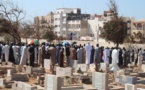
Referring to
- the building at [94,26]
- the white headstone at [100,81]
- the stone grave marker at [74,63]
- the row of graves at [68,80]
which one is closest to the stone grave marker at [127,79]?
the row of graves at [68,80]

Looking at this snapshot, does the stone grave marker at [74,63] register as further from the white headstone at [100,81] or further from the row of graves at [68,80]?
the white headstone at [100,81]

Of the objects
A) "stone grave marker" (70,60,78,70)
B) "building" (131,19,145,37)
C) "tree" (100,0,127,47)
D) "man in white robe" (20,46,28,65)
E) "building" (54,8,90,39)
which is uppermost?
"building" (54,8,90,39)

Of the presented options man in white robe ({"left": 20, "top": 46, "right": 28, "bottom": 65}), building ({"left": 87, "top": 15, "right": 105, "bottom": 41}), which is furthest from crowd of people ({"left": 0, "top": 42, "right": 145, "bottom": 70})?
building ({"left": 87, "top": 15, "right": 105, "bottom": 41})

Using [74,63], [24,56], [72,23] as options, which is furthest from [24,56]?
[72,23]

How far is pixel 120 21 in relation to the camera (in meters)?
37.1

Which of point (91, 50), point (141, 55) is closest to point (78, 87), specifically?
point (91, 50)

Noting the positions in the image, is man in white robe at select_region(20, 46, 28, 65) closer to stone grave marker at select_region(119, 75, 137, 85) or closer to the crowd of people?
the crowd of people

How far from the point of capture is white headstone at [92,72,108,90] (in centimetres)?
1081

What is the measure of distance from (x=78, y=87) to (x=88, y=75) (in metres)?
2.98

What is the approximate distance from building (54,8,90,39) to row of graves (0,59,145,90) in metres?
54.7

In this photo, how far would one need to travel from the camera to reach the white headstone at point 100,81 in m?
10.8

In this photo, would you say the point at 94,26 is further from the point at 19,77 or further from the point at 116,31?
the point at 19,77

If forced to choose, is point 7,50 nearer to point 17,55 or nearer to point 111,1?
point 17,55

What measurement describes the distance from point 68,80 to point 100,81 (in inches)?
82.5
